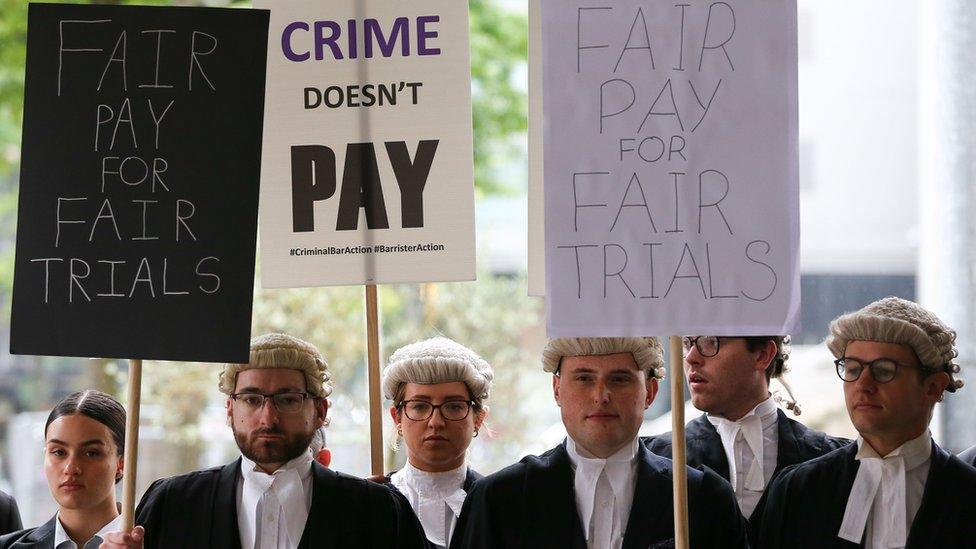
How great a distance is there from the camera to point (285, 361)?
309cm

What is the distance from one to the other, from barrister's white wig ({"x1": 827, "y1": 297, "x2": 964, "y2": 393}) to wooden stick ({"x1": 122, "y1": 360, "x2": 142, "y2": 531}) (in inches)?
65.5

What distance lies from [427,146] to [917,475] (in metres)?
1.55

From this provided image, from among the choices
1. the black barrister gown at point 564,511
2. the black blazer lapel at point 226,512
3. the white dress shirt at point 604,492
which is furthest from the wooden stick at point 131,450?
the white dress shirt at point 604,492

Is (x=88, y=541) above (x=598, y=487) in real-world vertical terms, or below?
below

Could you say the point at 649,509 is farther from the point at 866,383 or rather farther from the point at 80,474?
the point at 80,474

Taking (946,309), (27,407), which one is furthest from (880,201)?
(27,407)

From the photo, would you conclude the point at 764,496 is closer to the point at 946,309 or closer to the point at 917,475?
the point at 917,475

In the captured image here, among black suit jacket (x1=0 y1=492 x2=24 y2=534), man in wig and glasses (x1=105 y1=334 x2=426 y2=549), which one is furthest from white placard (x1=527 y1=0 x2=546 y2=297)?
black suit jacket (x1=0 y1=492 x2=24 y2=534)

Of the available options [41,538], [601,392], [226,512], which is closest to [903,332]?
[601,392]

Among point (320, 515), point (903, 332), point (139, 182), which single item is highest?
point (139, 182)

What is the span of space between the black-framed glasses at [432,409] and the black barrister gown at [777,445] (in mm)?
616

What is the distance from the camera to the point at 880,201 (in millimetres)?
7770

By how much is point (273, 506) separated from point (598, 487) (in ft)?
2.59

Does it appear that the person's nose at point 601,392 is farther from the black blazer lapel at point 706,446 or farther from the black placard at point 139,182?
the black placard at point 139,182
